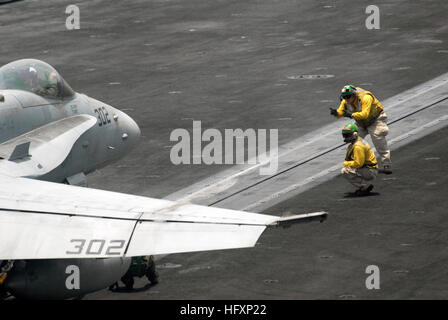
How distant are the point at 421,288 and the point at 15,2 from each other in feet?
132

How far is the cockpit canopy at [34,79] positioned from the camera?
21.7m

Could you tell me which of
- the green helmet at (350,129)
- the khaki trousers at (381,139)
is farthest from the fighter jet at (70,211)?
the khaki trousers at (381,139)

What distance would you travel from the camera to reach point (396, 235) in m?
22.3

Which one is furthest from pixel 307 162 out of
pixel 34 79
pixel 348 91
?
pixel 34 79

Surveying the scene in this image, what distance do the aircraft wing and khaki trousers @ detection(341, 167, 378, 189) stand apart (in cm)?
998

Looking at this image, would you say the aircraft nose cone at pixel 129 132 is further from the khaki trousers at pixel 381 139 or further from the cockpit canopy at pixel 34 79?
the khaki trousers at pixel 381 139

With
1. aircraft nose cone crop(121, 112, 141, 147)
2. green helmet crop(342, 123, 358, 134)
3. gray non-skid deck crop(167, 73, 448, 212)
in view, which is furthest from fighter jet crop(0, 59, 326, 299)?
green helmet crop(342, 123, 358, 134)

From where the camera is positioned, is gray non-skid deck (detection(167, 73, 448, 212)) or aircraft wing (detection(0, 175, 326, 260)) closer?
aircraft wing (detection(0, 175, 326, 260))

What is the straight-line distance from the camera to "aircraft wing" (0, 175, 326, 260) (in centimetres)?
1318

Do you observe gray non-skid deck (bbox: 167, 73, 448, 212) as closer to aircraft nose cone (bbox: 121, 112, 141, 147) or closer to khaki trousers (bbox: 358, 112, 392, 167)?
khaki trousers (bbox: 358, 112, 392, 167)

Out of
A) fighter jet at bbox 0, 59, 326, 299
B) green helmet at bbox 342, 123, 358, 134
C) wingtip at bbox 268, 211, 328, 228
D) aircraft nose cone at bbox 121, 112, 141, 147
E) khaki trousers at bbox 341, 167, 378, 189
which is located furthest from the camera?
green helmet at bbox 342, 123, 358, 134
